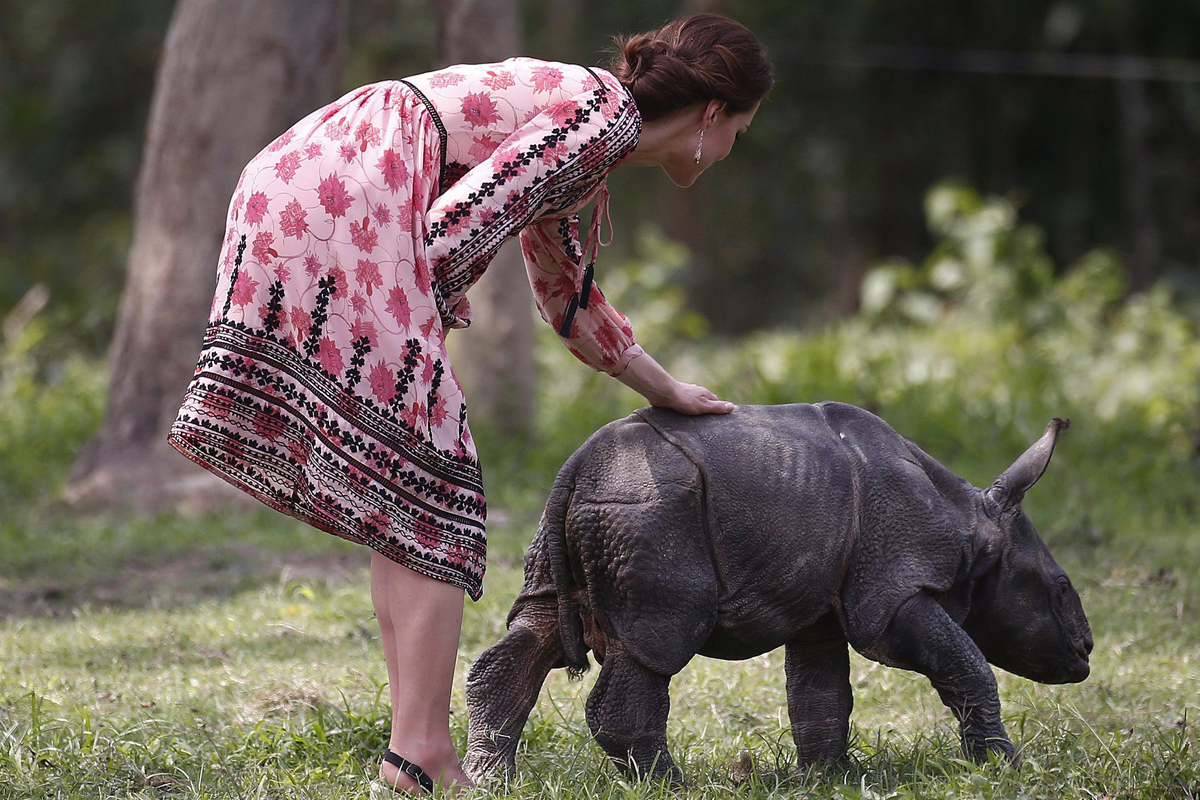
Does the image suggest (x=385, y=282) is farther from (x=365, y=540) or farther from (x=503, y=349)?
(x=503, y=349)

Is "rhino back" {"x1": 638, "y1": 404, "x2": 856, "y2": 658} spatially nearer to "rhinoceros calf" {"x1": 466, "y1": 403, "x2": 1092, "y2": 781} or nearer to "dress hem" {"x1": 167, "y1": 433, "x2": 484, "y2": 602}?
"rhinoceros calf" {"x1": 466, "y1": 403, "x2": 1092, "y2": 781}

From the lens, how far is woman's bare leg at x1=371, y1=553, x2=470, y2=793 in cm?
326

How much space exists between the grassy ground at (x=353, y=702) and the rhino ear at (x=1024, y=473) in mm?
632

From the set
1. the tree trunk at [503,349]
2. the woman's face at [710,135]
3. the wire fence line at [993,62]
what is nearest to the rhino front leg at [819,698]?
the woman's face at [710,135]

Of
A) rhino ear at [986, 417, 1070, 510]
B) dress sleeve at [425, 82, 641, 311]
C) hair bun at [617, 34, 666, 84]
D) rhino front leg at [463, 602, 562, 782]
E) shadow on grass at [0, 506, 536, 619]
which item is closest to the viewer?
dress sleeve at [425, 82, 641, 311]

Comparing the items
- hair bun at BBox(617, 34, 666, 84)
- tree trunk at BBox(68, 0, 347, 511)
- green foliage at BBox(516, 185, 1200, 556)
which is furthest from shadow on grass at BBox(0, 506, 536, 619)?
hair bun at BBox(617, 34, 666, 84)

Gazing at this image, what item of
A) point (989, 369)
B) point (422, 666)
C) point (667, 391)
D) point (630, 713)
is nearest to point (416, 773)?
point (422, 666)

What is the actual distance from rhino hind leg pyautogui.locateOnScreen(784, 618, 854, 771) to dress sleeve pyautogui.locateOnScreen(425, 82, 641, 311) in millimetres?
1360

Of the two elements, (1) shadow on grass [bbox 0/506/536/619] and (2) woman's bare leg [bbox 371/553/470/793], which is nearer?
(2) woman's bare leg [bbox 371/553/470/793]

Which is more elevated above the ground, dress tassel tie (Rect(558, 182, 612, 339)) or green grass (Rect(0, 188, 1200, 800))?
dress tassel tie (Rect(558, 182, 612, 339))

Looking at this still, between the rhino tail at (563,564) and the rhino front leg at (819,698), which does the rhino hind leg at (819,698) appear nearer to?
the rhino front leg at (819,698)

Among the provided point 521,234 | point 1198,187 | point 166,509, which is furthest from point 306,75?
point 1198,187

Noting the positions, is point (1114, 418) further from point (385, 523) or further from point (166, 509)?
point (385, 523)

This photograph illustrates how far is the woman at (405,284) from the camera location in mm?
3172
